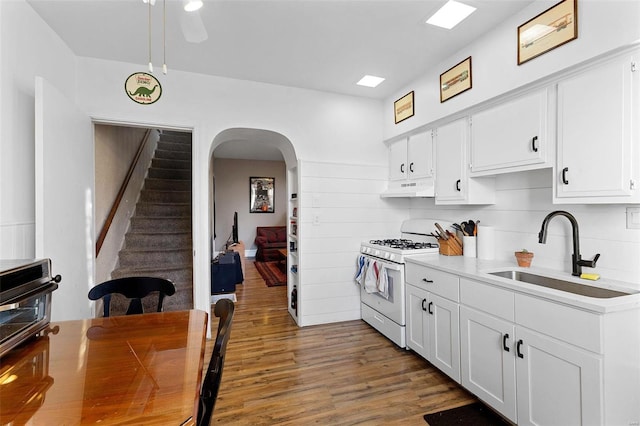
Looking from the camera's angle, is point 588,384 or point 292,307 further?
point 292,307

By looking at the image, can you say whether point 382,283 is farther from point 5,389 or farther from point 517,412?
point 5,389

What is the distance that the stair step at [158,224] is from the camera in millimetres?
4352

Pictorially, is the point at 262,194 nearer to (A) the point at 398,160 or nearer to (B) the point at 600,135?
(A) the point at 398,160

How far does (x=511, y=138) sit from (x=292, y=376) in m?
2.50

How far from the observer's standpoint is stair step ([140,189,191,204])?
4.86m

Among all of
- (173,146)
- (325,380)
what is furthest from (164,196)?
(325,380)

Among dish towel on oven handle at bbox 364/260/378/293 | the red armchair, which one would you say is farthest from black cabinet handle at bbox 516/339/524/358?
the red armchair

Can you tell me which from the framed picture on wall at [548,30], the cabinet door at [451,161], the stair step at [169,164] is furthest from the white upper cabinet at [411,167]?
the stair step at [169,164]

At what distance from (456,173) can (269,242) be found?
19.1 feet

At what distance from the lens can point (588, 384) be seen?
4.63ft

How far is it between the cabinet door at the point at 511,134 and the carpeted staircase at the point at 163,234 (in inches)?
140

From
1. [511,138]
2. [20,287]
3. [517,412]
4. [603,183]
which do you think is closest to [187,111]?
[20,287]

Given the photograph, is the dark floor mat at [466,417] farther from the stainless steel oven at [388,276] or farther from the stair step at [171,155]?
the stair step at [171,155]

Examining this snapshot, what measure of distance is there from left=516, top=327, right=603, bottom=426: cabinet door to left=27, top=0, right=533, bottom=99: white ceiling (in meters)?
2.17
